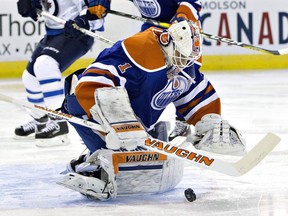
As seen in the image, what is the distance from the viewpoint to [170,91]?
307 cm

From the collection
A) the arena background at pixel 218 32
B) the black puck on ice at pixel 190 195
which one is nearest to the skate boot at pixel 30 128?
the black puck on ice at pixel 190 195

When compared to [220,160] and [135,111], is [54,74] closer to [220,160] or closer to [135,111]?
[135,111]

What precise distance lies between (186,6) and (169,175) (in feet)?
3.07

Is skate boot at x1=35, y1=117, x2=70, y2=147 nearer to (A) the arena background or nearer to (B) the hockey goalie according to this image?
(B) the hockey goalie

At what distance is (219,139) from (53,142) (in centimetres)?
138

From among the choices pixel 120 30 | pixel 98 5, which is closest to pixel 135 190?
pixel 98 5

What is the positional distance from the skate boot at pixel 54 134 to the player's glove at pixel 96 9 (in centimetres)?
55

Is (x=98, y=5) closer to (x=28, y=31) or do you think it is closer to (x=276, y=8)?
(x=28, y=31)

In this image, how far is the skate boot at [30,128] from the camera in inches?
179

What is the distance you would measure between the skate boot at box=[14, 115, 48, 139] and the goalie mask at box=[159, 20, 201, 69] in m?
1.69

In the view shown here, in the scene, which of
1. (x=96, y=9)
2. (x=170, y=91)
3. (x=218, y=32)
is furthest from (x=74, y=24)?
(x=218, y=32)

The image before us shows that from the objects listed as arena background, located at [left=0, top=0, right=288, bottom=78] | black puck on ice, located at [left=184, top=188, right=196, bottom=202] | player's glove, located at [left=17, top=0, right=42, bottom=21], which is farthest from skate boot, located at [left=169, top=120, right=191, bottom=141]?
arena background, located at [left=0, top=0, right=288, bottom=78]

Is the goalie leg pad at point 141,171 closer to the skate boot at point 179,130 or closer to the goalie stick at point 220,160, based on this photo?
the goalie stick at point 220,160

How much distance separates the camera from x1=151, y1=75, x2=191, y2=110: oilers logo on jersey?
3.04 meters
